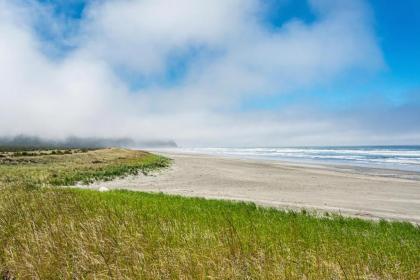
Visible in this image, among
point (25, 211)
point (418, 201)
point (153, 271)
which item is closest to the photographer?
point (153, 271)

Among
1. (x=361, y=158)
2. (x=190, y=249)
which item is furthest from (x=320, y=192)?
(x=361, y=158)

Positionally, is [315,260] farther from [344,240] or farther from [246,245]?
[344,240]

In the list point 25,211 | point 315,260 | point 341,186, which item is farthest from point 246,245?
point 341,186

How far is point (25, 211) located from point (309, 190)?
2341 centimetres

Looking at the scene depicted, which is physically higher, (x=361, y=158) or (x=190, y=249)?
(x=361, y=158)

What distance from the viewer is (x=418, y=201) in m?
25.9

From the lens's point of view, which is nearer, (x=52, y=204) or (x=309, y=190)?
(x=52, y=204)

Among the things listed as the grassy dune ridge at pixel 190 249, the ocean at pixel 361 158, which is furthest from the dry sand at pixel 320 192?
the ocean at pixel 361 158

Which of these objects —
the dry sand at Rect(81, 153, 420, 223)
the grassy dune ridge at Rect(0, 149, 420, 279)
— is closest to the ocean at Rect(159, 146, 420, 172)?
the dry sand at Rect(81, 153, 420, 223)

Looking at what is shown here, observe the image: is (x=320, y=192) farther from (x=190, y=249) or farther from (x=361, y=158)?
(x=361, y=158)

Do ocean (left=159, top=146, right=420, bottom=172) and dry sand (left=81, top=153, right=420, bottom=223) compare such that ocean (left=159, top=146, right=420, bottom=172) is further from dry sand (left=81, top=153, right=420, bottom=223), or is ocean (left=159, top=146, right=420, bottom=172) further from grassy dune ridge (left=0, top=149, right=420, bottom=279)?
grassy dune ridge (left=0, top=149, right=420, bottom=279)

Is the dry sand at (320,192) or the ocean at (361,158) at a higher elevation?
the ocean at (361,158)

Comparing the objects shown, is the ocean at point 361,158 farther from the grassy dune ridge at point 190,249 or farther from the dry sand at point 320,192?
the grassy dune ridge at point 190,249

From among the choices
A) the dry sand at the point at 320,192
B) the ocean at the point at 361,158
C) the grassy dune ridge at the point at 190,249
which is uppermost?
the ocean at the point at 361,158
